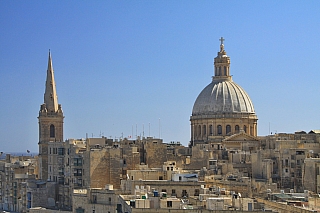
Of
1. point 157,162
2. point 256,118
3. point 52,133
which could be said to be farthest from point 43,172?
point 256,118

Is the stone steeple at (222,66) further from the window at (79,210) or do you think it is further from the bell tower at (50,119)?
the window at (79,210)

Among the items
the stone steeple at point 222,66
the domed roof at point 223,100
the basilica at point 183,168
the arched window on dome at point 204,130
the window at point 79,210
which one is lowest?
the window at point 79,210

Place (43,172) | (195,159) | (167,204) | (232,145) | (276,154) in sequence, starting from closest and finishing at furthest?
(167,204), (276,154), (195,159), (43,172), (232,145)

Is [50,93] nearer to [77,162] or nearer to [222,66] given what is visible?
[77,162]

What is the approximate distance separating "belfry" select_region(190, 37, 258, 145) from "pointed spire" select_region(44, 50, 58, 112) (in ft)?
45.0

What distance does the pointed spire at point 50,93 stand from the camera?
217 ft

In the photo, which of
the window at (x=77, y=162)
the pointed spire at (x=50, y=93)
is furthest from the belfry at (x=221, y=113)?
the window at (x=77, y=162)

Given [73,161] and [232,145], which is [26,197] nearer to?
[73,161]

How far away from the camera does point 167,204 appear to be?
3378 cm

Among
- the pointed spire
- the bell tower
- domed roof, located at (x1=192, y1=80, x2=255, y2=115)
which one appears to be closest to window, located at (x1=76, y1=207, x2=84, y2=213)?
the bell tower

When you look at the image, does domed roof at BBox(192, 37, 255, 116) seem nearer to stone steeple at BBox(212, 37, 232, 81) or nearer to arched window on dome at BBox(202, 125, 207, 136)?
stone steeple at BBox(212, 37, 232, 81)

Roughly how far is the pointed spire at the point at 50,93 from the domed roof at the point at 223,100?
1438 cm

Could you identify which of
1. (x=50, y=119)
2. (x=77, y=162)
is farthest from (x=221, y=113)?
(x=77, y=162)

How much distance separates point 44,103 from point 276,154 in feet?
68.1
